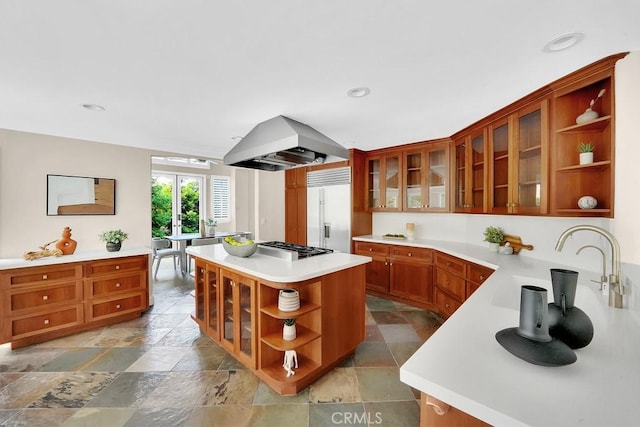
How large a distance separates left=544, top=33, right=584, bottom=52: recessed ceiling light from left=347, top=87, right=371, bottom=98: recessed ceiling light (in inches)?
41.3

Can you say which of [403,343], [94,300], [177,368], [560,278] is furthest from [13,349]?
Answer: [560,278]

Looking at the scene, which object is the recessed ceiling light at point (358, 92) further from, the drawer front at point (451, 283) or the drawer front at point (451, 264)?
the drawer front at point (451, 283)

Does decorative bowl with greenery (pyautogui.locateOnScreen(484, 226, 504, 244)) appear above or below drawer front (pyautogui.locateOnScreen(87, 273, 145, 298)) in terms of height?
above

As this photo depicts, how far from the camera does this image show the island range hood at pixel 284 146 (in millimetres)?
2170

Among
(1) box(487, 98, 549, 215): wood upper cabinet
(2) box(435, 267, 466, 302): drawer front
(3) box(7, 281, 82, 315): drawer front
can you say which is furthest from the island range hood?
(3) box(7, 281, 82, 315): drawer front

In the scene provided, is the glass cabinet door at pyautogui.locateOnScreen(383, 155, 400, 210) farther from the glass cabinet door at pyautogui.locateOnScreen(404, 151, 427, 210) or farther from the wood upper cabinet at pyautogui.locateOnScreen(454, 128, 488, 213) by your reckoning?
the wood upper cabinet at pyautogui.locateOnScreen(454, 128, 488, 213)

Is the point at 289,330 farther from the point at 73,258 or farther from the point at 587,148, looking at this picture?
the point at 73,258

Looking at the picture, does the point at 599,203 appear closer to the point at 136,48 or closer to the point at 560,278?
the point at 560,278

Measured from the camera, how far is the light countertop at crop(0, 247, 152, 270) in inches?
99.7

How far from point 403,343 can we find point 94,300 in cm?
339

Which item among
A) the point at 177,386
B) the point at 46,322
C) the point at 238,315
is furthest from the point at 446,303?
the point at 46,322

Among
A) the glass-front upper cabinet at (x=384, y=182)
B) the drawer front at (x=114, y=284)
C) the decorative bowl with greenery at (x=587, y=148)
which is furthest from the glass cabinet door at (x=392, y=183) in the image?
the drawer front at (x=114, y=284)

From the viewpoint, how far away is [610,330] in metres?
1.02

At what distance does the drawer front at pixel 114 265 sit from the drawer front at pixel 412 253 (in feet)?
10.8
